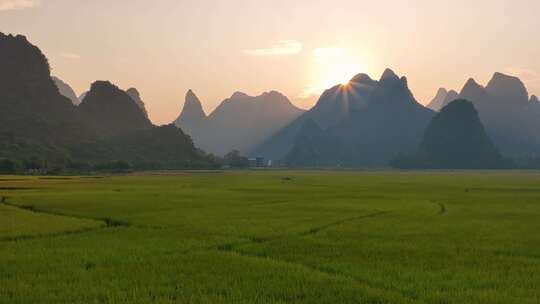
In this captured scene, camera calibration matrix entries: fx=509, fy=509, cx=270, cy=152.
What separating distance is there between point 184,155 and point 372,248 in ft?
422

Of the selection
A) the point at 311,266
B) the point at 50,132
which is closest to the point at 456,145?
the point at 50,132

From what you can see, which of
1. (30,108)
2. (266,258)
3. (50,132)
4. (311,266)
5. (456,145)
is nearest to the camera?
(311,266)

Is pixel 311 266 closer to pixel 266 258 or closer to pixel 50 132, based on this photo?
pixel 266 258

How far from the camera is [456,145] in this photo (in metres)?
188

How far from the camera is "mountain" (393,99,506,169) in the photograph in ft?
587

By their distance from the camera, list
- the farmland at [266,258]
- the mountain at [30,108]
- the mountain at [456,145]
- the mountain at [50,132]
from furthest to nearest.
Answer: the mountain at [456,145], the mountain at [50,132], the mountain at [30,108], the farmland at [266,258]

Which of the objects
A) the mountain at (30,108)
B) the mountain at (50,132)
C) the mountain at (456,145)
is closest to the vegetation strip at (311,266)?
the mountain at (50,132)

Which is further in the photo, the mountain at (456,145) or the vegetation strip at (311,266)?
the mountain at (456,145)

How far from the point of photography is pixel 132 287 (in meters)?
9.59

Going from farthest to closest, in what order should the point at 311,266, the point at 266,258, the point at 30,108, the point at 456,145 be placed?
1. the point at 456,145
2. the point at 30,108
3. the point at 266,258
4. the point at 311,266

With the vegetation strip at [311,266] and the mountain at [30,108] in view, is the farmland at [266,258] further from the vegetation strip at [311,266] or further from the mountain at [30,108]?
the mountain at [30,108]

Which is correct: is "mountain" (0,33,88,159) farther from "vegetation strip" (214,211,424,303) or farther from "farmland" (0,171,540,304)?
"vegetation strip" (214,211,424,303)

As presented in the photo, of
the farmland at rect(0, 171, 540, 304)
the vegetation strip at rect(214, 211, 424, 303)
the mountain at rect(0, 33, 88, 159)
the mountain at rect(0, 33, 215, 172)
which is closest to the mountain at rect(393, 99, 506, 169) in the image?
the mountain at rect(0, 33, 215, 172)

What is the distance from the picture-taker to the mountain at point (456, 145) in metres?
179
